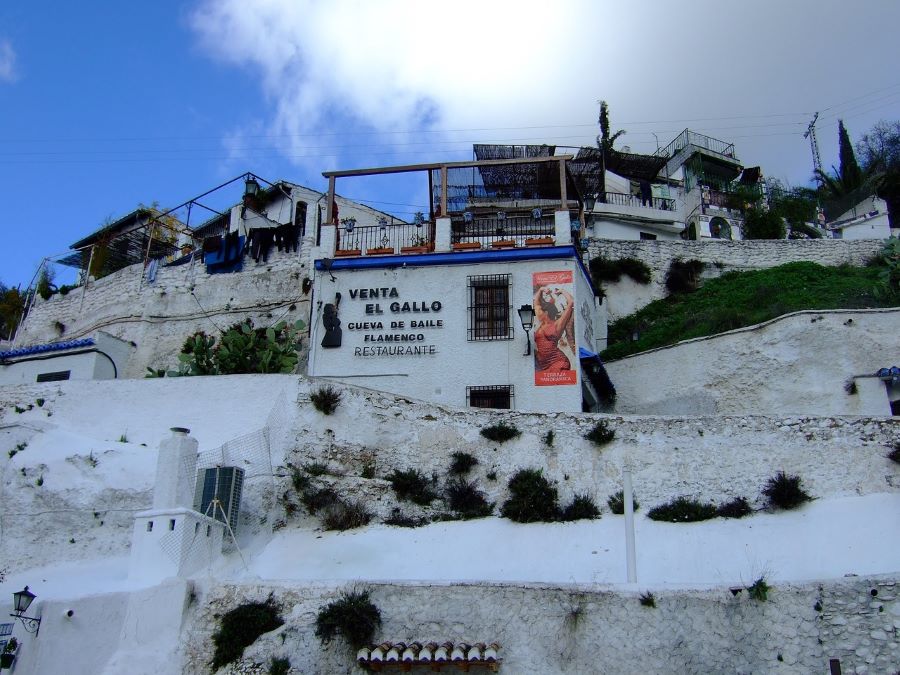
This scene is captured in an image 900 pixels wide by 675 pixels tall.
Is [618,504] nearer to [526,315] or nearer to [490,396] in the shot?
[526,315]

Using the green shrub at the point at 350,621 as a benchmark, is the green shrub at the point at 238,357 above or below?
above

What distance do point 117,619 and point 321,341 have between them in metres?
8.65

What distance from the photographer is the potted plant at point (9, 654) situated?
12.3 meters

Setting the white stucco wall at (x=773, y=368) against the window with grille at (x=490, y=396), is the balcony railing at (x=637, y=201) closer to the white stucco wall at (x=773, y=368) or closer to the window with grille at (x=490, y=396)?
the white stucco wall at (x=773, y=368)

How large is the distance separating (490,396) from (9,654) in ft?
33.7

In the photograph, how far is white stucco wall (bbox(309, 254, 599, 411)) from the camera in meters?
18.8

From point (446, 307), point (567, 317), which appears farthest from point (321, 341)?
point (567, 317)

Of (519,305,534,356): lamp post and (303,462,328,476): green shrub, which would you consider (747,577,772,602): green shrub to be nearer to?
(519,305,534,356): lamp post

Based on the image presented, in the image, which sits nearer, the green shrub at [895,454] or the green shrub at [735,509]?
the green shrub at [735,509]

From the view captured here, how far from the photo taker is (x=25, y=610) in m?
12.4

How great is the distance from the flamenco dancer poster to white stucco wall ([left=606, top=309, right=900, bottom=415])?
3494mm

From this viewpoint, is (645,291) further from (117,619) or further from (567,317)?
(117,619)

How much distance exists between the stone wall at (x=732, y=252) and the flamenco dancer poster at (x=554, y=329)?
1008cm

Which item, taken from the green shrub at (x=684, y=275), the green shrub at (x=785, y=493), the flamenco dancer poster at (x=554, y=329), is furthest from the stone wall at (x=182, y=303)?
the green shrub at (x=785, y=493)
